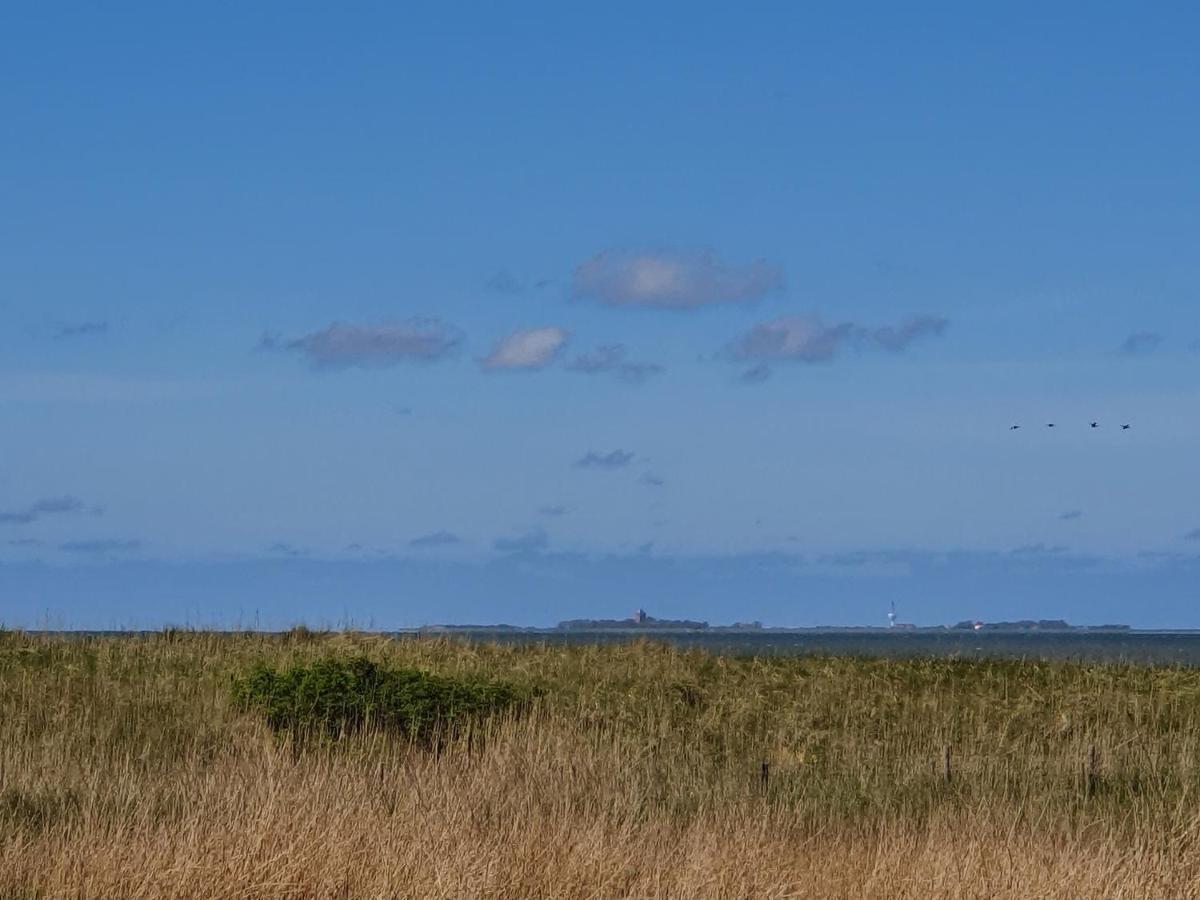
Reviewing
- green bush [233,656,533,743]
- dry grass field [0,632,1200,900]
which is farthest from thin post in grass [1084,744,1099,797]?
green bush [233,656,533,743]

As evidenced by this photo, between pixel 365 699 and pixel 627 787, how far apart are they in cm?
770

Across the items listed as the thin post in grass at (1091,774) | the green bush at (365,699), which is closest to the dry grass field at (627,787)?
the thin post in grass at (1091,774)

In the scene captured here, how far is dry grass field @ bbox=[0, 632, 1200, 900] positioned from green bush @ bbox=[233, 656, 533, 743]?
0.47m

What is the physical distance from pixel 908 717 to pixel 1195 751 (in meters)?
4.69

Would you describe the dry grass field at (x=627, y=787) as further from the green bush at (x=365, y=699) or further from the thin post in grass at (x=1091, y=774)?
the green bush at (x=365, y=699)

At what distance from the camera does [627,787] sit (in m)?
17.1

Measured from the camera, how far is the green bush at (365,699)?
76.8 ft

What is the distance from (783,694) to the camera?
91.8 ft

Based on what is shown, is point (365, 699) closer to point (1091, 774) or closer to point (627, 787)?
point (627, 787)

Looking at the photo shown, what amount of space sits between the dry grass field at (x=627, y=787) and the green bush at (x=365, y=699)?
1.55 ft

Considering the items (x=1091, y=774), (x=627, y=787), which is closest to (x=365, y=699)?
(x=627, y=787)

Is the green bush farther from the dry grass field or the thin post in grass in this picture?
the thin post in grass

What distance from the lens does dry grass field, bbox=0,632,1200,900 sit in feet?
41.0

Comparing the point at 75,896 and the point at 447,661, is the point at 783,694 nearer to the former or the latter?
the point at 447,661
